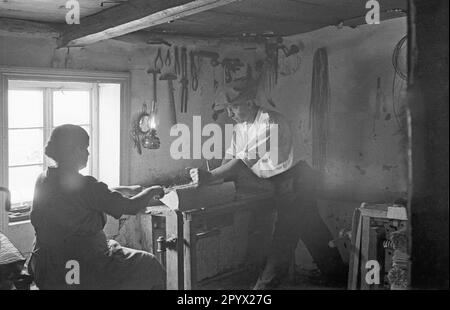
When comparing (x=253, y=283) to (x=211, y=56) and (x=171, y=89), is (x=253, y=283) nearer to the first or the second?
(x=171, y=89)

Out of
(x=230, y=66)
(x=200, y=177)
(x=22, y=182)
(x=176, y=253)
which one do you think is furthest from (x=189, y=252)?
(x=230, y=66)

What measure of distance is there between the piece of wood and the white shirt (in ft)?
2.37

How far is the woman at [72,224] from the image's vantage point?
335 centimetres

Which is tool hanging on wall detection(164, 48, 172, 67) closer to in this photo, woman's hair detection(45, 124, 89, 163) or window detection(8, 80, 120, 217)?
window detection(8, 80, 120, 217)

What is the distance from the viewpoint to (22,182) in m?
5.24

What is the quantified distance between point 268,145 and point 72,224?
2454 mm

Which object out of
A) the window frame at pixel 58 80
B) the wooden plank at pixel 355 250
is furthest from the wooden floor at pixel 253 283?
the window frame at pixel 58 80

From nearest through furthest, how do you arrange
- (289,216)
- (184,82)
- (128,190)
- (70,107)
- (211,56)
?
(128,190) < (289,216) < (70,107) < (184,82) < (211,56)

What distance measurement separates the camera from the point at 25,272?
3.57m

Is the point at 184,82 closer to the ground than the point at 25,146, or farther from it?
farther from it

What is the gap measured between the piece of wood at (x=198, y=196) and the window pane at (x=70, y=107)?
6.09 feet

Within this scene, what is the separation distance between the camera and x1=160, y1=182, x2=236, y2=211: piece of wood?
4.22 meters

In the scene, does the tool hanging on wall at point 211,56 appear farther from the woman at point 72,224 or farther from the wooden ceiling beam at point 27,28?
the woman at point 72,224
